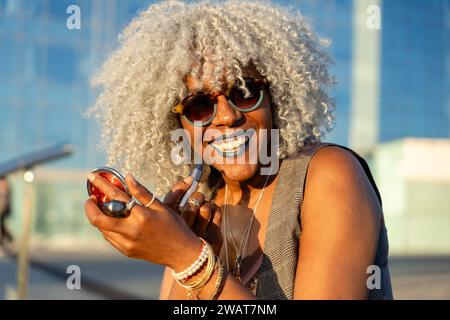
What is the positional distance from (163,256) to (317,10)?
2698 centimetres

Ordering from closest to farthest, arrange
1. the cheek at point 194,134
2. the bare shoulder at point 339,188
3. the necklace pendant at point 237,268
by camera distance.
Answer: the bare shoulder at point 339,188, the necklace pendant at point 237,268, the cheek at point 194,134

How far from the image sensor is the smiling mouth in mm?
2276

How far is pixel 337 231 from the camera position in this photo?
181cm

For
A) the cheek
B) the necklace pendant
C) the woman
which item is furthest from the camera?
the cheek

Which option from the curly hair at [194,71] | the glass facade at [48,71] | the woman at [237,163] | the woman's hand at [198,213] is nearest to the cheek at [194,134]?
the woman at [237,163]

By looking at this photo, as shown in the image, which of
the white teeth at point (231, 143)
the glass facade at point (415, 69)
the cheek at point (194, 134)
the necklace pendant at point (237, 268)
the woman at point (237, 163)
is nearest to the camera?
the woman at point (237, 163)

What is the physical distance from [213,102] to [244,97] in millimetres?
112

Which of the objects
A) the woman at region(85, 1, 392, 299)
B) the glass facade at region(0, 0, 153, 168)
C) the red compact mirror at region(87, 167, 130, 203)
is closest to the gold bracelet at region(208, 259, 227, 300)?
the woman at region(85, 1, 392, 299)

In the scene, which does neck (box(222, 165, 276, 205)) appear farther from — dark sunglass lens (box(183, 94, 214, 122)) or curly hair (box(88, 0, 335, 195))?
dark sunglass lens (box(183, 94, 214, 122))

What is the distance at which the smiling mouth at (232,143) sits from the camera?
2276mm

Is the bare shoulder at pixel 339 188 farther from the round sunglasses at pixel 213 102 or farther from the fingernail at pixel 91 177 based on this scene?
the fingernail at pixel 91 177

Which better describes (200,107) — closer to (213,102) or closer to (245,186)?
(213,102)

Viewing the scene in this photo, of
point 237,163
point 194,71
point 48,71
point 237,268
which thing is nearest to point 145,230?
point 237,268

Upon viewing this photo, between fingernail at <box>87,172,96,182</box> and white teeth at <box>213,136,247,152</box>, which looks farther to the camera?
white teeth at <box>213,136,247,152</box>
